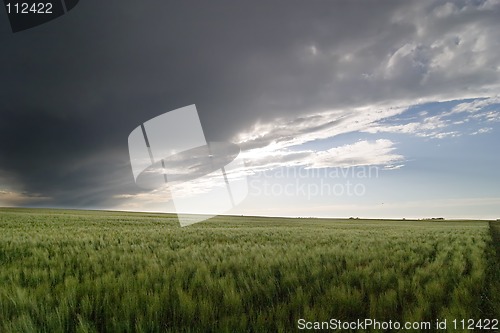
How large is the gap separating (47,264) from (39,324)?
11.3 ft

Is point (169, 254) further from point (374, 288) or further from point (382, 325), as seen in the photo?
point (382, 325)

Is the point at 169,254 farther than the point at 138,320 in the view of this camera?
Yes

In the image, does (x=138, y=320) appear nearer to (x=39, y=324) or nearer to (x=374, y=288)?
(x=39, y=324)

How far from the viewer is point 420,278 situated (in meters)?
4.51

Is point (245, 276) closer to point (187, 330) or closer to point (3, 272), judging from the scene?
point (187, 330)

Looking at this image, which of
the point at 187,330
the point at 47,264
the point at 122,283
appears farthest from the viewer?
the point at 47,264

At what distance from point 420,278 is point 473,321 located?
1.57 meters

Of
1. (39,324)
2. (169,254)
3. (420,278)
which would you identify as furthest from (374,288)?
(169,254)

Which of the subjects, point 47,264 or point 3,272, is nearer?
point 3,272

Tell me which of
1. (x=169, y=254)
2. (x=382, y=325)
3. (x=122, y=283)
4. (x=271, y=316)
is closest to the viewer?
(x=382, y=325)

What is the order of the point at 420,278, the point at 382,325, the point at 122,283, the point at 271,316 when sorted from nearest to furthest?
the point at 382,325 < the point at 271,316 < the point at 122,283 < the point at 420,278

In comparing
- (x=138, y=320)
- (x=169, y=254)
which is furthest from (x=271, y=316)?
(x=169, y=254)

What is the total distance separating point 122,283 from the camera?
4047 mm

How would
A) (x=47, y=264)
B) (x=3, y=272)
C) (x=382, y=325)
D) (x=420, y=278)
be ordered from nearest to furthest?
1. (x=382, y=325)
2. (x=420, y=278)
3. (x=3, y=272)
4. (x=47, y=264)
